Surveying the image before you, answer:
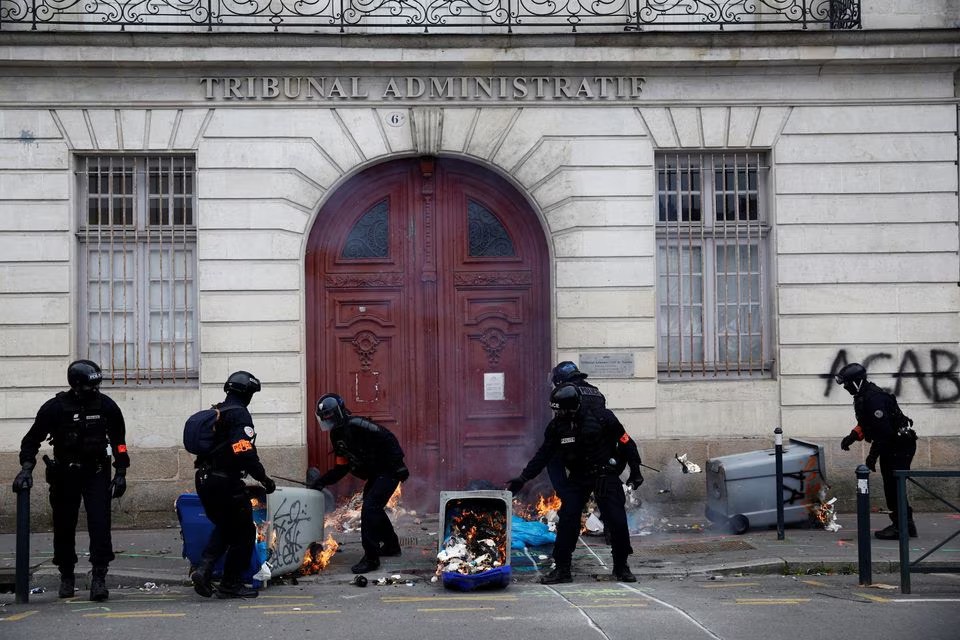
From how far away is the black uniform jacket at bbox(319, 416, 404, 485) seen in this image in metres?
9.95

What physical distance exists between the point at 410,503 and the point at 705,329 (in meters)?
3.85

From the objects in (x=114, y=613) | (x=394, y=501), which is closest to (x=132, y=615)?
(x=114, y=613)

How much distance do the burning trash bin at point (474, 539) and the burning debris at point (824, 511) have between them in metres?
3.81

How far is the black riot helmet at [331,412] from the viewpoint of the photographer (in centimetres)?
980

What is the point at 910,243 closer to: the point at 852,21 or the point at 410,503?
the point at 852,21

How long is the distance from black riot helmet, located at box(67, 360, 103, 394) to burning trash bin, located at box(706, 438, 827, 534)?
5979 millimetres

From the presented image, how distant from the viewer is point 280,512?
921cm

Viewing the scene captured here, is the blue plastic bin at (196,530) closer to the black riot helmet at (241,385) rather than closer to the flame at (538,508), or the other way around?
the black riot helmet at (241,385)

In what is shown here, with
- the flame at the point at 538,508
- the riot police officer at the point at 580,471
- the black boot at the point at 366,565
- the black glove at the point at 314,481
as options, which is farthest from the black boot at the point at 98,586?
the flame at the point at 538,508

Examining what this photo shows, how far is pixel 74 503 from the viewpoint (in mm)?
8875

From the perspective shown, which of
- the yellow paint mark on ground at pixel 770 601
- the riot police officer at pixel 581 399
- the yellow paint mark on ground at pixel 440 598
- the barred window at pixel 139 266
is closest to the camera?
the yellow paint mark on ground at pixel 770 601

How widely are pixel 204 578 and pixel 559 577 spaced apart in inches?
108

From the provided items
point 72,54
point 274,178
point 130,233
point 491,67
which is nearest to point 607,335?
point 491,67

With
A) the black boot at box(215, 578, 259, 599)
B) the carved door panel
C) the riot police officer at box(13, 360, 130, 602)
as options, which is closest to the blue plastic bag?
the carved door panel
